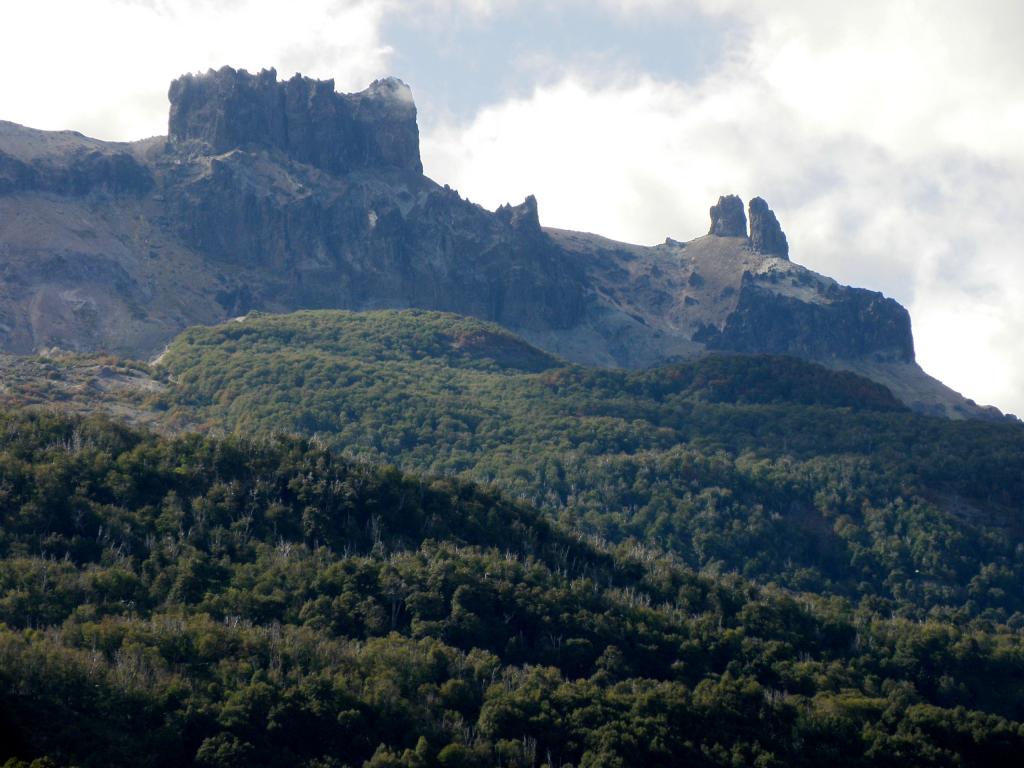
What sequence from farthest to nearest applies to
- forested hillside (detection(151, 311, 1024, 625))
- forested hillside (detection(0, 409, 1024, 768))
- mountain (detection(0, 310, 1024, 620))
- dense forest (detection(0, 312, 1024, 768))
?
mountain (detection(0, 310, 1024, 620))
forested hillside (detection(151, 311, 1024, 625))
dense forest (detection(0, 312, 1024, 768))
forested hillside (detection(0, 409, 1024, 768))

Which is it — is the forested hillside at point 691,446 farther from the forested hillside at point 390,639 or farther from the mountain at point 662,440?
the forested hillside at point 390,639

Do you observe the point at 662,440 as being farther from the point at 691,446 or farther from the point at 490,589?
the point at 490,589

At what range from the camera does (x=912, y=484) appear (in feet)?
462

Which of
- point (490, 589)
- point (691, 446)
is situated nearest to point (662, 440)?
point (691, 446)

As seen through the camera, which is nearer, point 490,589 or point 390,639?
point 390,639

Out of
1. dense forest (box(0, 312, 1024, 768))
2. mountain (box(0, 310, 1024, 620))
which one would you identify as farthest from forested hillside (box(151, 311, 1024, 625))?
dense forest (box(0, 312, 1024, 768))

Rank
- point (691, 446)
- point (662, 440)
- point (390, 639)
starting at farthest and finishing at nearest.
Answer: point (662, 440) → point (691, 446) → point (390, 639)

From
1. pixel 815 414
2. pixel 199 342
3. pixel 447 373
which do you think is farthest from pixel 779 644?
pixel 199 342

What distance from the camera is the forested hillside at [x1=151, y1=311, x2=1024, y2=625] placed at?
12950cm

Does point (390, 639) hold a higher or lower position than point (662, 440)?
lower

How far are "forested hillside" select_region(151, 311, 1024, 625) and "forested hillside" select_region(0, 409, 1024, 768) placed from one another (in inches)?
710

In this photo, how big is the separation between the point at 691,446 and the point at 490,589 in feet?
224

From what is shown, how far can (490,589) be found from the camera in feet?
283

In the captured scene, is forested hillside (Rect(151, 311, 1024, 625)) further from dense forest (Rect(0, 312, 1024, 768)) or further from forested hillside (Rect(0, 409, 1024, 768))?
forested hillside (Rect(0, 409, 1024, 768))
